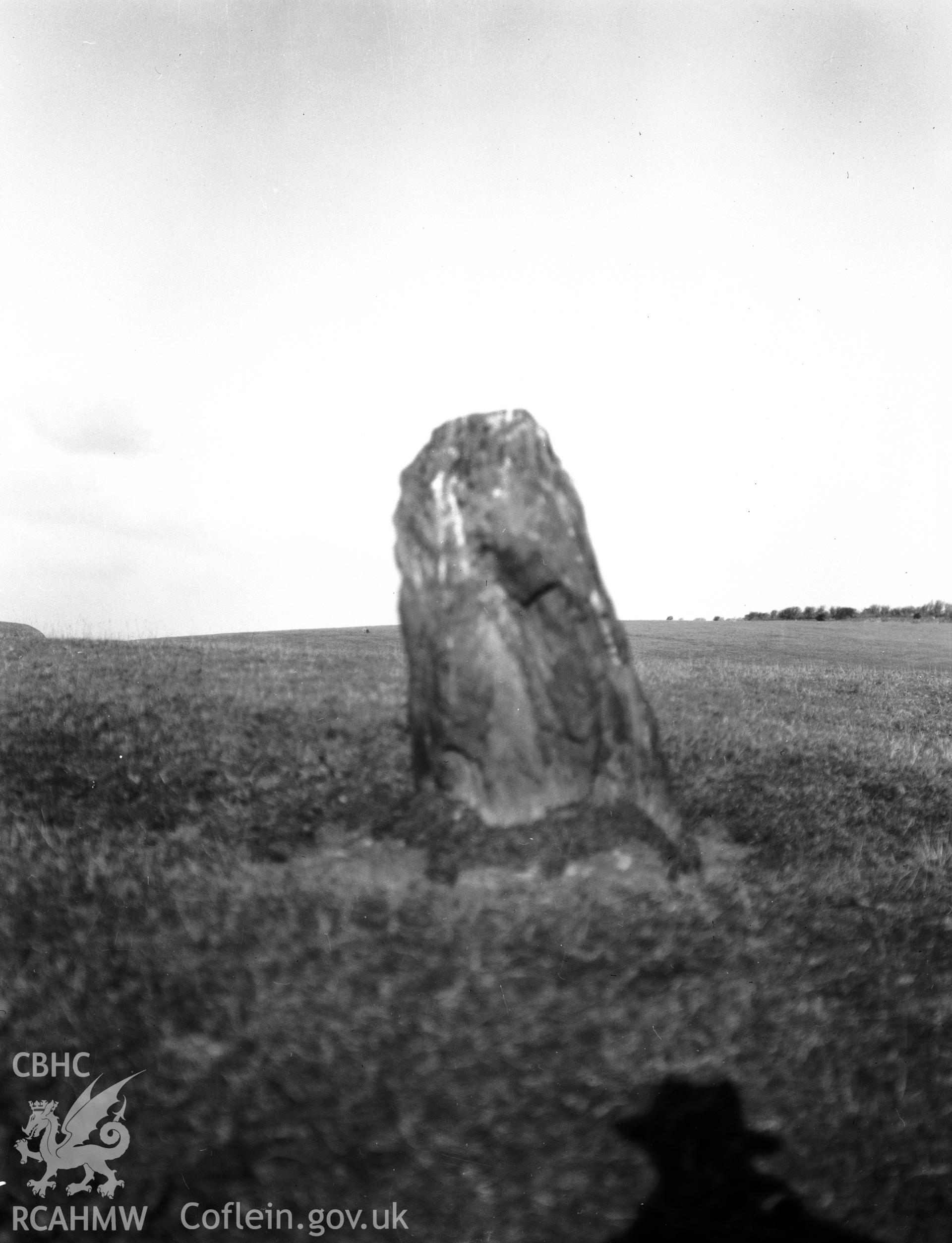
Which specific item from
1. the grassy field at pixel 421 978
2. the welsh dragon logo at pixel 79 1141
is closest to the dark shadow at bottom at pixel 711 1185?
the grassy field at pixel 421 978

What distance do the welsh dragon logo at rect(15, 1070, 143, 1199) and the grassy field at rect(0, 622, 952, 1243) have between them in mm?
83

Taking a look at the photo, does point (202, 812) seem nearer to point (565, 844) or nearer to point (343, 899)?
point (343, 899)

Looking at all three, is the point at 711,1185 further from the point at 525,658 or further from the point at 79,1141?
the point at 525,658

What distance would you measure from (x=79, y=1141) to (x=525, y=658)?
17.1ft

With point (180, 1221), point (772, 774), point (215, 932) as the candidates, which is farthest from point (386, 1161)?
point (772, 774)

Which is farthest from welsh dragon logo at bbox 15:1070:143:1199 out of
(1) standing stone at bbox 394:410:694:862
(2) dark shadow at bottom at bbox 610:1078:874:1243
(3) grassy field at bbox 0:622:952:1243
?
(1) standing stone at bbox 394:410:694:862

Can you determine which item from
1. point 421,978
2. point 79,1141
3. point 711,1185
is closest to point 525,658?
point 421,978

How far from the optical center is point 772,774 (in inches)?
483

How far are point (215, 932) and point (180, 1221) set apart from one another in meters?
2.82

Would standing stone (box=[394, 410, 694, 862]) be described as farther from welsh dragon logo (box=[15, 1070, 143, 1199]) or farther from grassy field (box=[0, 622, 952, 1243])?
welsh dragon logo (box=[15, 1070, 143, 1199])

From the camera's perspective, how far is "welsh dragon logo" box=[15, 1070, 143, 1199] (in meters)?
5.16

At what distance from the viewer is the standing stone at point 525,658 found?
8836 mm

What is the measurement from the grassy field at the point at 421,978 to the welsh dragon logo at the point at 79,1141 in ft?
0.27

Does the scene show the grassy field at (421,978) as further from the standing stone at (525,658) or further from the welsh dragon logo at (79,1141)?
the standing stone at (525,658)
